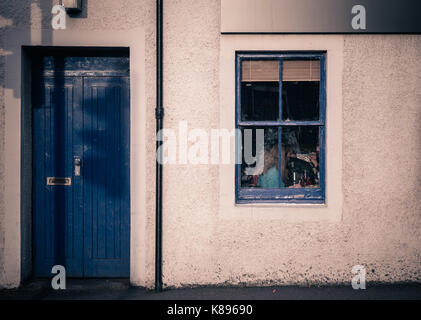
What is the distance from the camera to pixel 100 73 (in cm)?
418

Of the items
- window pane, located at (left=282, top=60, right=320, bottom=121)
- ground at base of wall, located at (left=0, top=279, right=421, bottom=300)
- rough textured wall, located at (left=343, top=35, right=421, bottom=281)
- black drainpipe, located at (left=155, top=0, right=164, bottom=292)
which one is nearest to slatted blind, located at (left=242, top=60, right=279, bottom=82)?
window pane, located at (left=282, top=60, right=320, bottom=121)

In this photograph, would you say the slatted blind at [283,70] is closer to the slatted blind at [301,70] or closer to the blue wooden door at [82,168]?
the slatted blind at [301,70]

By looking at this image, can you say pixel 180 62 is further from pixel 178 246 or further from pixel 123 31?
pixel 178 246

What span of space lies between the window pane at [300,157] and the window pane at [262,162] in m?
0.11

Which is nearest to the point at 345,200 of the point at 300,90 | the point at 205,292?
the point at 300,90

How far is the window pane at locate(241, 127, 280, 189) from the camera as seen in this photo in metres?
4.13

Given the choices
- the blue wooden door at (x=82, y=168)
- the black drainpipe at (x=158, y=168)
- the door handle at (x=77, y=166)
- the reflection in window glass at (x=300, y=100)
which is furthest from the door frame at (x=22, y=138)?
the reflection in window glass at (x=300, y=100)

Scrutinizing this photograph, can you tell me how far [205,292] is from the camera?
12.6 feet

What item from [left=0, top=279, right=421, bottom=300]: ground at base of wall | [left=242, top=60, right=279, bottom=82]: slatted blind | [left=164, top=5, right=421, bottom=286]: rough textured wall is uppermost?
[left=242, top=60, right=279, bottom=82]: slatted blind

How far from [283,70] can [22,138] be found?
3255mm

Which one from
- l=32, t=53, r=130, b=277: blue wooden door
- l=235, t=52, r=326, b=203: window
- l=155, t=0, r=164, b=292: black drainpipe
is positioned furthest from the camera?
l=32, t=53, r=130, b=277: blue wooden door

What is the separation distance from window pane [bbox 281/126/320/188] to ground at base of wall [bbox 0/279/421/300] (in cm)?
125

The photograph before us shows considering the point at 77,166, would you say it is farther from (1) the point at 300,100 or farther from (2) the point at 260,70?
(1) the point at 300,100

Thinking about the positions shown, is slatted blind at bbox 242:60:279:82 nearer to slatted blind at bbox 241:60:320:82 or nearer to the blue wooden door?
slatted blind at bbox 241:60:320:82
